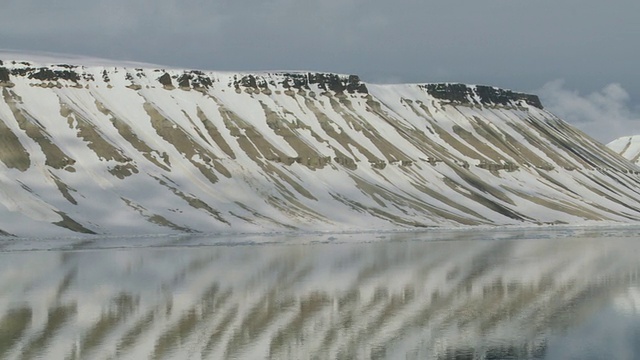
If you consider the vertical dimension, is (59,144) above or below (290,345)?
above

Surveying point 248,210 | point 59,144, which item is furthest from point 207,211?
point 59,144

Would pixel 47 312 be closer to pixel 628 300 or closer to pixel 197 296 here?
pixel 197 296

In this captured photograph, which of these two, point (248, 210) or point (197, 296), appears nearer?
point (197, 296)

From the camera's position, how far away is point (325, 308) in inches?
2023

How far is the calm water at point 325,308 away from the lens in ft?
129

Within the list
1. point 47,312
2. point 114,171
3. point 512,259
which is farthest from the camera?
point 114,171

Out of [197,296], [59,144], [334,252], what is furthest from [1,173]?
[197,296]

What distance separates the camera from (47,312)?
51.6m

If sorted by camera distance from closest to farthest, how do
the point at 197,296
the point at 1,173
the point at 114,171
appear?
the point at 197,296
the point at 1,173
the point at 114,171

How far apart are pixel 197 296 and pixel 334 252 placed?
45945 mm

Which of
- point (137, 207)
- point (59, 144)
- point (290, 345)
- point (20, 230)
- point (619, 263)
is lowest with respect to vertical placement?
point (290, 345)

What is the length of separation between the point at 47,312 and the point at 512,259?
46.9 metres

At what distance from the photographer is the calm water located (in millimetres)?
39375

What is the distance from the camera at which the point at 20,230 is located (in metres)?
161
